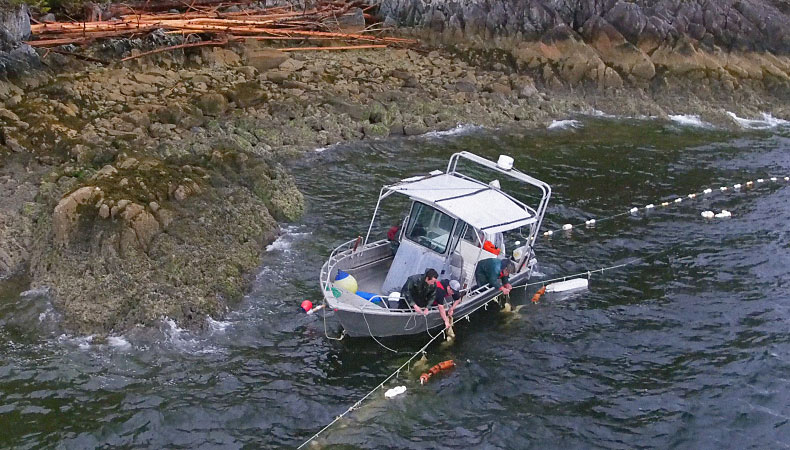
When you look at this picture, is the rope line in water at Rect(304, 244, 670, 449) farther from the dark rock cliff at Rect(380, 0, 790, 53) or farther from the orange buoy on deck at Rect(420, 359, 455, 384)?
the dark rock cliff at Rect(380, 0, 790, 53)

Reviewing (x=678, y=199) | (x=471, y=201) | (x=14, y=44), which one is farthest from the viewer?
(x=14, y=44)

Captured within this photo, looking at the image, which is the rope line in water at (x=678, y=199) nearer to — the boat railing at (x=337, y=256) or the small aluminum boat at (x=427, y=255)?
the small aluminum boat at (x=427, y=255)

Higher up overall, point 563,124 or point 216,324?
point 563,124

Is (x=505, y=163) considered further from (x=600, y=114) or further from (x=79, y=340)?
(x=600, y=114)

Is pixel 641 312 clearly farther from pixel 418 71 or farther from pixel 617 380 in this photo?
pixel 418 71

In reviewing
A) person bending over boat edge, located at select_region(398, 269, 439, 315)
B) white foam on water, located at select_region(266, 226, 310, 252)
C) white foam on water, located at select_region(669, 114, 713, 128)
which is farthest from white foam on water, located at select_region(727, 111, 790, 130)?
person bending over boat edge, located at select_region(398, 269, 439, 315)

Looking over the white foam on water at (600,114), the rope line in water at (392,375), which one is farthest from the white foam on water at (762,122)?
the rope line in water at (392,375)

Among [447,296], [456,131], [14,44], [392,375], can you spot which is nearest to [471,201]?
[447,296]

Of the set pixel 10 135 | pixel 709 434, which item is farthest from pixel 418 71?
pixel 709 434
